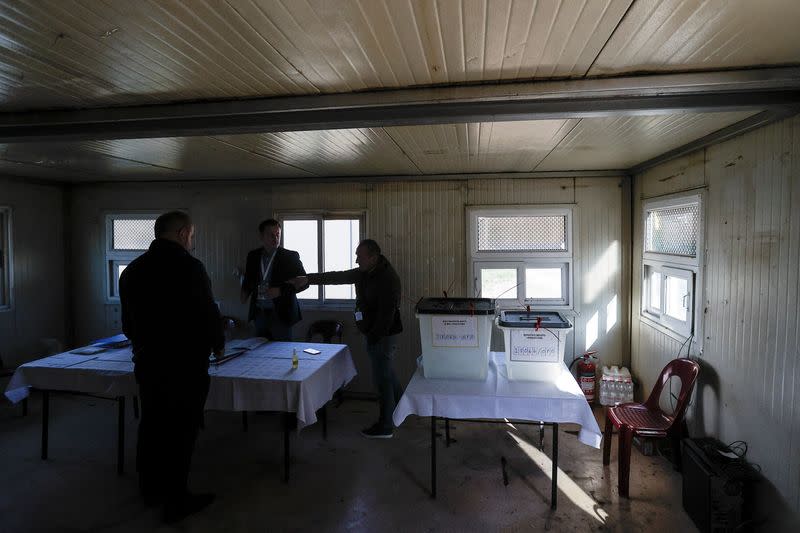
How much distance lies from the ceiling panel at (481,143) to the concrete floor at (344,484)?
2534 mm

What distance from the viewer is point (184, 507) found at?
301 centimetres

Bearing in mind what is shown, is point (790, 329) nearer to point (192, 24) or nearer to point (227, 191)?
point (192, 24)

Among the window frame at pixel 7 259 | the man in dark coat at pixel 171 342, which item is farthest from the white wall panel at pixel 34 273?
the man in dark coat at pixel 171 342

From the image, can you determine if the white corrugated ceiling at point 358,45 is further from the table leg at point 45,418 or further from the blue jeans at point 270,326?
the blue jeans at point 270,326

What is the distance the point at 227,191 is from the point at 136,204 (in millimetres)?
1285

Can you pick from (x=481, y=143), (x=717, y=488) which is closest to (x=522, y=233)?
(x=481, y=143)

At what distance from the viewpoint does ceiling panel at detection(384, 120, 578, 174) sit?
10.7 feet

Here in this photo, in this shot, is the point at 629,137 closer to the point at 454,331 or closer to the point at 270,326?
the point at 454,331

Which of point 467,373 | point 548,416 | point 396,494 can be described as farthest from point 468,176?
point 396,494

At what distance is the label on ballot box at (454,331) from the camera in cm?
315

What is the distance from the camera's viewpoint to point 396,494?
130 inches

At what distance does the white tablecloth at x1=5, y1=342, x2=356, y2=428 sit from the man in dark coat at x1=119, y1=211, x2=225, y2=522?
1.03 feet

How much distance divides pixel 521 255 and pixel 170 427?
3804 mm

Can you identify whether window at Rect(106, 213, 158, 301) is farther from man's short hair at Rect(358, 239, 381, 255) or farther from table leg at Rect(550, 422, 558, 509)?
table leg at Rect(550, 422, 558, 509)
